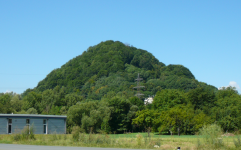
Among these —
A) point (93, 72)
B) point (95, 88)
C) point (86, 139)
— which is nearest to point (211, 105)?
point (86, 139)

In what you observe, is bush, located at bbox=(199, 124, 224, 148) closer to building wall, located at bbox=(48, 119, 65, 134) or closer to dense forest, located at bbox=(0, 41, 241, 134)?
dense forest, located at bbox=(0, 41, 241, 134)

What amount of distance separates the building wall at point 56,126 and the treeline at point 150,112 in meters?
8.08

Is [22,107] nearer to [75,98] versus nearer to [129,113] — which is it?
[75,98]

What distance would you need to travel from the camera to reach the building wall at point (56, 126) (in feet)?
166

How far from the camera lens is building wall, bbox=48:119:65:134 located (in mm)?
50506

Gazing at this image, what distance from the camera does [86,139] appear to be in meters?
26.8

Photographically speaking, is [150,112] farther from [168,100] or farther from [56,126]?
[56,126]

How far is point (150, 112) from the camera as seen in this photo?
68.2 metres

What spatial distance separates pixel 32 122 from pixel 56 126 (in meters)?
4.47

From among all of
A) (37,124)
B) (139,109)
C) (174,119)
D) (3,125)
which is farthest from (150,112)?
(3,125)

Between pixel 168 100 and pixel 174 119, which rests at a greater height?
pixel 168 100

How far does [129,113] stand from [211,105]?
2642 cm

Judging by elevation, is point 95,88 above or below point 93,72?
below

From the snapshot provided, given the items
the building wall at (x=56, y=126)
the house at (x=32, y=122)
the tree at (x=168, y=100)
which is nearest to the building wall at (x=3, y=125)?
the house at (x=32, y=122)
